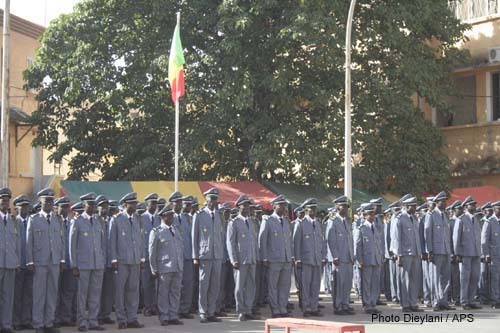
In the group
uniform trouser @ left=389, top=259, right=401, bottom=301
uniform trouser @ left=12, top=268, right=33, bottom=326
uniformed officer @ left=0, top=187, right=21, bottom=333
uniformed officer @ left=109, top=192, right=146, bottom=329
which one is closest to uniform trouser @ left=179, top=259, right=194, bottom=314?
uniformed officer @ left=109, top=192, right=146, bottom=329

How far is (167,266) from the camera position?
13.1 m

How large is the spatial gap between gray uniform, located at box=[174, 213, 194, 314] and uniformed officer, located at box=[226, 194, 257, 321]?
87 centimetres

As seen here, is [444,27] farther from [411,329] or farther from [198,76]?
[411,329]

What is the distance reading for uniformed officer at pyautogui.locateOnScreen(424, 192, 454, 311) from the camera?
602 inches

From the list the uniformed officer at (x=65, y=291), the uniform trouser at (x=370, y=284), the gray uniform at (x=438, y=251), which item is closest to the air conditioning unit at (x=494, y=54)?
the gray uniform at (x=438, y=251)

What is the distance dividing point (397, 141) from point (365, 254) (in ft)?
34.1

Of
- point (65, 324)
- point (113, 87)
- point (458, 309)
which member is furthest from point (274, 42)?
point (65, 324)

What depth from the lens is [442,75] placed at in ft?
84.0

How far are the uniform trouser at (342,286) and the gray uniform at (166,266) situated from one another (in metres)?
2.92

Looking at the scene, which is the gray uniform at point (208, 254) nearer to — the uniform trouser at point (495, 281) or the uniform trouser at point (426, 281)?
the uniform trouser at point (426, 281)

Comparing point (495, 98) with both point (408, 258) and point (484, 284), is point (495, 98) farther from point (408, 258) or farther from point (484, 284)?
point (408, 258)

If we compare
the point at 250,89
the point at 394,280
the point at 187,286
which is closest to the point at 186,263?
the point at 187,286

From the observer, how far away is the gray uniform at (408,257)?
48.7 feet

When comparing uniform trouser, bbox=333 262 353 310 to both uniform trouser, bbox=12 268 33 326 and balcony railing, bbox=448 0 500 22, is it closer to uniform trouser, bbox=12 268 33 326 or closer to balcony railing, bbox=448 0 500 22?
uniform trouser, bbox=12 268 33 326
